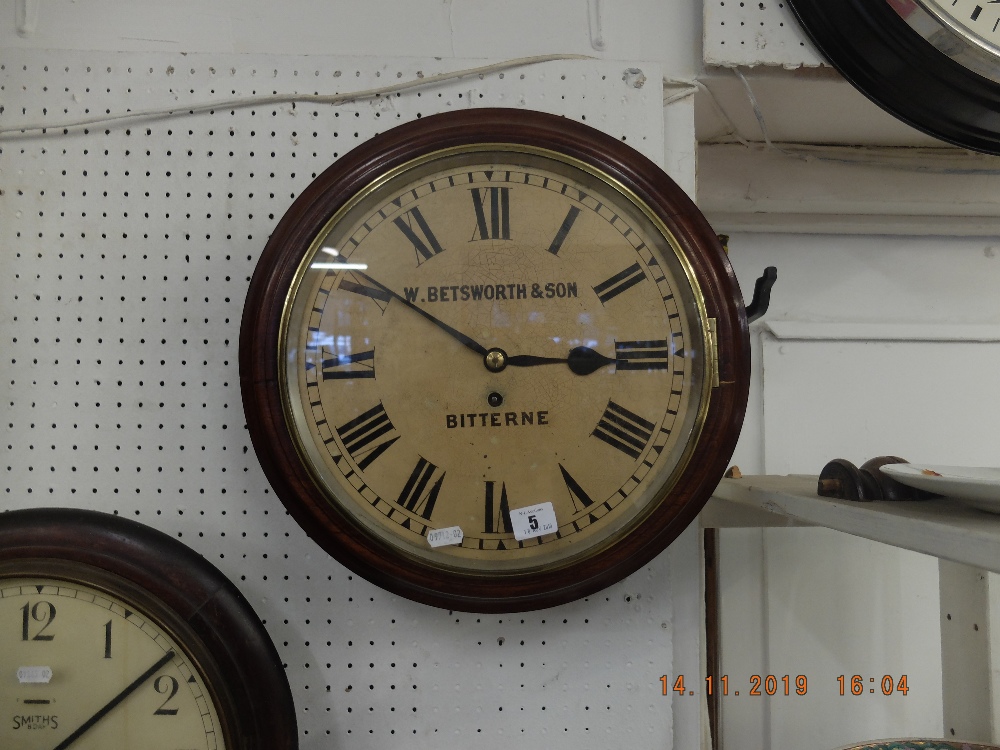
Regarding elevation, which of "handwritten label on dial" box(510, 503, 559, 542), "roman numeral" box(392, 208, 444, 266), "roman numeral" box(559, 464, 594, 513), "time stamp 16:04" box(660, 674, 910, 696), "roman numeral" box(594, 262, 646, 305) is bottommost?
"time stamp 16:04" box(660, 674, 910, 696)

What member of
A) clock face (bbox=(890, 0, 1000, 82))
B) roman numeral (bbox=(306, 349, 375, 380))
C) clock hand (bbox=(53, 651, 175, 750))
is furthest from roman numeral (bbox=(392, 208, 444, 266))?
clock face (bbox=(890, 0, 1000, 82))

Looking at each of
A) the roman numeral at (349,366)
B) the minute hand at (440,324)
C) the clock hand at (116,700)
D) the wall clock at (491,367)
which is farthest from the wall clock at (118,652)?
the minute hand at (440,324)

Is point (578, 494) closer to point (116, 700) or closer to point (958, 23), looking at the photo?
point (116, 700)

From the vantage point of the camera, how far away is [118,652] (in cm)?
90

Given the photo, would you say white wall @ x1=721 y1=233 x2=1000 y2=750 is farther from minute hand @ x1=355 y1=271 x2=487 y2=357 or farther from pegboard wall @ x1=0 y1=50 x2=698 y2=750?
minute hand @ x1=355 y1=271 x2=487 y2=357

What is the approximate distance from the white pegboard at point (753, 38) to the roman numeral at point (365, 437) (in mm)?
710

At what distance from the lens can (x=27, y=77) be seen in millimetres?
1027

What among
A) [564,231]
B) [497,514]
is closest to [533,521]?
[497,514]

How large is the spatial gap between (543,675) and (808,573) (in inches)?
27.7

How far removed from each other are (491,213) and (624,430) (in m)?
0.33

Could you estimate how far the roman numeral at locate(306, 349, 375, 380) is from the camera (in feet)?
2.95

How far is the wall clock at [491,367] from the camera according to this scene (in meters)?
0.89

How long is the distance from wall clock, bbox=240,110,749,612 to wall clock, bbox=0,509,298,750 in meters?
0.18

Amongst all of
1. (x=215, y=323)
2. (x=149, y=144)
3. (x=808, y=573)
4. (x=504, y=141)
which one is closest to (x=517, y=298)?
(x=504, y=141)
